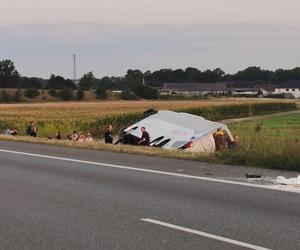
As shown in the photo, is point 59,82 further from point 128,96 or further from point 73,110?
point 73,110

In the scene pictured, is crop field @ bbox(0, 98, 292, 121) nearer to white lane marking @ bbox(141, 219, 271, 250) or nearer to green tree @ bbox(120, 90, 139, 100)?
white lane marking @ bbox(141, 219, 271, 250)

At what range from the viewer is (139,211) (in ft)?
26.5

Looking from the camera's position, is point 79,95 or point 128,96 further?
point 128,96

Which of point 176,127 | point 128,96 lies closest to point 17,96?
point 128,96

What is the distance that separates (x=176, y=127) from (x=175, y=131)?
44 centimetres

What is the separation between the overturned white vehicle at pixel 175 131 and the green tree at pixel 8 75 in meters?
155

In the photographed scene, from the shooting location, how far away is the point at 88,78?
586 ft

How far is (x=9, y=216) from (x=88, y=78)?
564 feet

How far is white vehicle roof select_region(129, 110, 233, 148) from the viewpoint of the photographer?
79.6 feet

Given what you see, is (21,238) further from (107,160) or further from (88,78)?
(88,78)

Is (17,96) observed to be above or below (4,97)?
above

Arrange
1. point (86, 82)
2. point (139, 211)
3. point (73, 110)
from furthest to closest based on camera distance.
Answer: point (86, 82) → point (73, 110) → point (139, 211)

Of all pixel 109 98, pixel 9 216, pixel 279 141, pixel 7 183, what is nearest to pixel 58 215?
pixel 9 216

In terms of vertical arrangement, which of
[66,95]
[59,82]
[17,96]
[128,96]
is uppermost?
[59,82]
